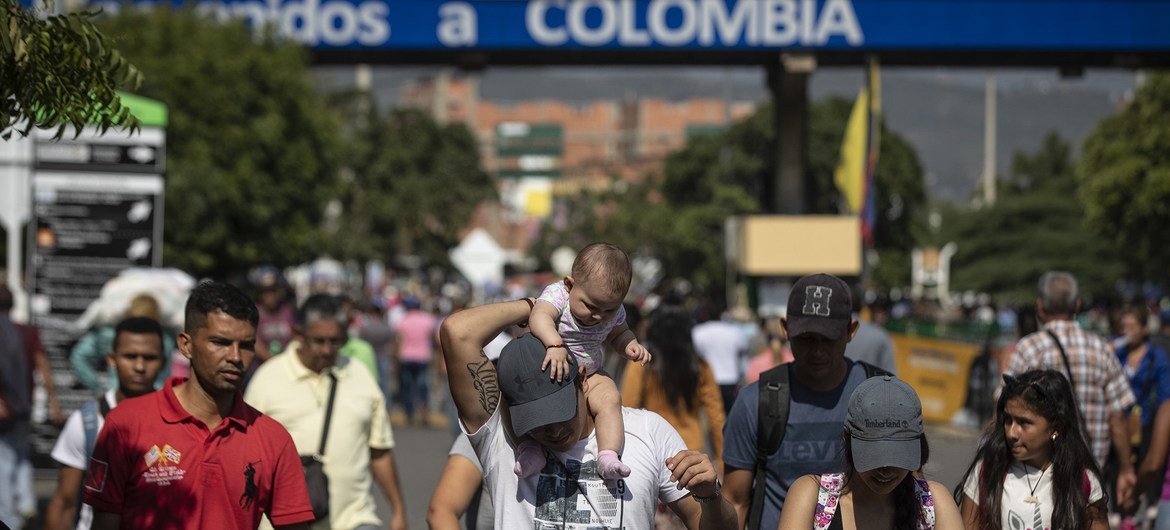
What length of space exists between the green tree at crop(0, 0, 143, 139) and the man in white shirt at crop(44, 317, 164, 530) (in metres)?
1.57

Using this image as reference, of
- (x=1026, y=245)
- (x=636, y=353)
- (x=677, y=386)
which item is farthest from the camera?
(x=1026, y=245)

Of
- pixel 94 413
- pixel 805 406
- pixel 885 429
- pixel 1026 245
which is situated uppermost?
pixel 885 429

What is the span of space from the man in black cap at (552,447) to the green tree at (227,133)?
80.2 feet

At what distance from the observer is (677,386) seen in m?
8.39

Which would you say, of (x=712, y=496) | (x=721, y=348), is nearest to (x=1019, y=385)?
(x=712, y=496)

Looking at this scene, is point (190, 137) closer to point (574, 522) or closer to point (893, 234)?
point (574, 522)

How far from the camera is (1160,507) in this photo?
24.6 feet

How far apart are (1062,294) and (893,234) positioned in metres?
74.3

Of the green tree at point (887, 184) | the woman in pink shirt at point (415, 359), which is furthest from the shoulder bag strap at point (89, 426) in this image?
the green tree at point (887, 184)

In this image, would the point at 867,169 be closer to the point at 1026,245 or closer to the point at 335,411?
the point at 335,411

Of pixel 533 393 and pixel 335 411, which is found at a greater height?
pixel 533 393

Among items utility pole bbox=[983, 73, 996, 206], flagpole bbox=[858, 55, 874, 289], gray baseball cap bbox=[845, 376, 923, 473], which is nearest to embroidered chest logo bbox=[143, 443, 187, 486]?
gray baseball cap bbox=[845, 376, 923, 473]

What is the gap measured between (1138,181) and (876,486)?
3984 cm

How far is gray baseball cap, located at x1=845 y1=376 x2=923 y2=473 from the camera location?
3.96 metres
